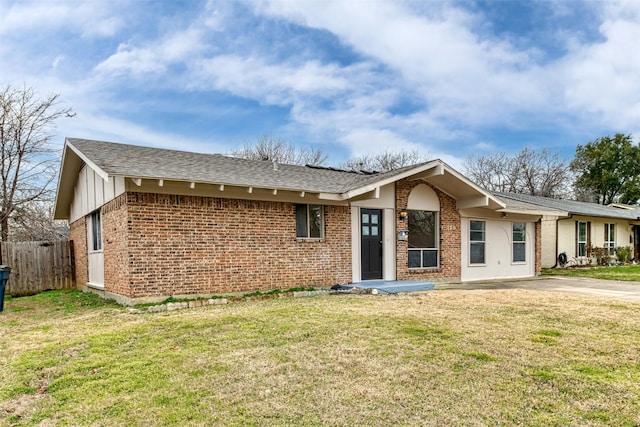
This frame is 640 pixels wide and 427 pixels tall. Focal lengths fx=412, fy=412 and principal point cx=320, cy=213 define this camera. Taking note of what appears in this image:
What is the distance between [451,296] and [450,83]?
10025mm

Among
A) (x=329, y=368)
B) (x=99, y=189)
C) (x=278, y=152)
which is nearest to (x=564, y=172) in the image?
(x=278, y=152)

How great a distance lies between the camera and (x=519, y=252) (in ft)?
46.3

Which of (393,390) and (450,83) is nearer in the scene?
(393,390)

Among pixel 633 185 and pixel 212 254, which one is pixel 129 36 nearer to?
pixel 212 254

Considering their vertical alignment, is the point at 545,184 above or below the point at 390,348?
above

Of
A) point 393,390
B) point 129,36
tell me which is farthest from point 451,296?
point 129,36

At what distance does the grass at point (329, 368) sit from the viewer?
3109 millimetres

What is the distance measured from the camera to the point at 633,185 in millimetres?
36188

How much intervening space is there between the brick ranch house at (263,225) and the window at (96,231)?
33 millimetres

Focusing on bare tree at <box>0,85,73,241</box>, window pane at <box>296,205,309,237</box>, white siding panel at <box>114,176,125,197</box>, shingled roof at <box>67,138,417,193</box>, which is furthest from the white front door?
bare tree at <box>0,85,73,241</box>

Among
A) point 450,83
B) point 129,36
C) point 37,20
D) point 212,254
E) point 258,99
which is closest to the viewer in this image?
point 212,254

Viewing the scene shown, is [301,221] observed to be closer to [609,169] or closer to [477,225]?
[477,225]

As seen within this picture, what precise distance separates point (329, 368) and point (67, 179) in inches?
490

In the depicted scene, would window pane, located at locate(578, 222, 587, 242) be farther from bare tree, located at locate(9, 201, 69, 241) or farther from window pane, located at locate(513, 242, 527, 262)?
bare tree, located at locate(9, 201, 69, 241)
